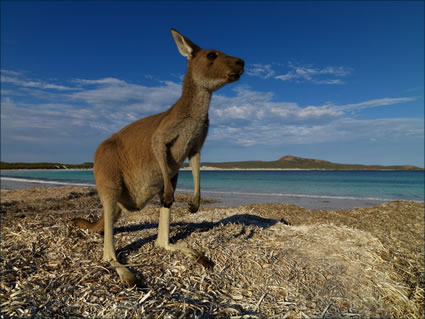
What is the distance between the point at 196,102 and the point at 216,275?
A: 7.04 ft

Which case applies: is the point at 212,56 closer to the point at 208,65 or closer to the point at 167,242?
the point at 208,65

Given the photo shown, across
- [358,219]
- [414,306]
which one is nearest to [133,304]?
[414,306]

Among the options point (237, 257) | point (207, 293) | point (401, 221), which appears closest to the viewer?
point (207, 293)

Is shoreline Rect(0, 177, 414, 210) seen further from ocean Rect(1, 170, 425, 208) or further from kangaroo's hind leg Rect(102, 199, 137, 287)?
kangaroo's hind leg Rect(102, 199, 137, 287)

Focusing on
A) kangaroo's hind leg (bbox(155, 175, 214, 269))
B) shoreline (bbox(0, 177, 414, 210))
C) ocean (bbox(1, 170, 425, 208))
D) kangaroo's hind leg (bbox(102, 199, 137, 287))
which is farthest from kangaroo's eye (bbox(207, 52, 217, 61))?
ocean (bbox(1, 170, 425, 208))

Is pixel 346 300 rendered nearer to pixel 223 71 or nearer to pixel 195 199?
pixel 195 199

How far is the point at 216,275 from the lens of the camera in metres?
3.54

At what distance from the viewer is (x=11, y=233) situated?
464 cm

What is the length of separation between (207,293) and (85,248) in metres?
1.99

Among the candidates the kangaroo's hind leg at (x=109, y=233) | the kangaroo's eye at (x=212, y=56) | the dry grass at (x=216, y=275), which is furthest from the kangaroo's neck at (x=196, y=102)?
the dry grass at (x=216, y=275)

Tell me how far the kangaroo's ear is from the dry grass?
2.66 m

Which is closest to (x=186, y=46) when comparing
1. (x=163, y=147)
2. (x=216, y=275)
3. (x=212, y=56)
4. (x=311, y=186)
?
(x=212, y=56)

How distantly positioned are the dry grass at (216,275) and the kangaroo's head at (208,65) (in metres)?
2.30

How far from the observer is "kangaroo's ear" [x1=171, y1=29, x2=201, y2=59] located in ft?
11.4
